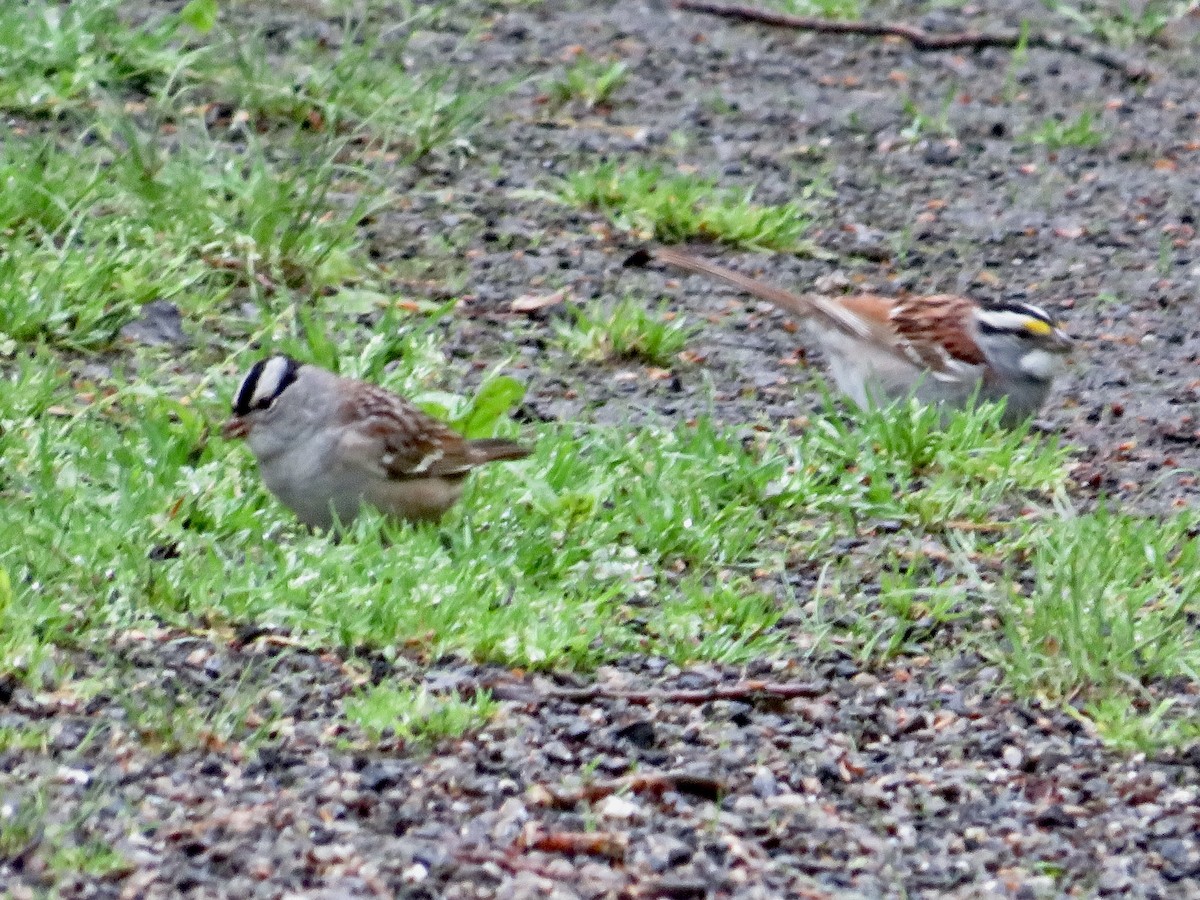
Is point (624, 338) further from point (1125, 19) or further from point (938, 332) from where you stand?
point (1125, 19)

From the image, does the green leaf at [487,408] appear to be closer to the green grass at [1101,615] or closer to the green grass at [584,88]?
the green grass at [1101,615]

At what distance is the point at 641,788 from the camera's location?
426cm

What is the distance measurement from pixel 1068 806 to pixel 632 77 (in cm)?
571

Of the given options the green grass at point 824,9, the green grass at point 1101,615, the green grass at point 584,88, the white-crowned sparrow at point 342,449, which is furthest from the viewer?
the green grass at point 824,9

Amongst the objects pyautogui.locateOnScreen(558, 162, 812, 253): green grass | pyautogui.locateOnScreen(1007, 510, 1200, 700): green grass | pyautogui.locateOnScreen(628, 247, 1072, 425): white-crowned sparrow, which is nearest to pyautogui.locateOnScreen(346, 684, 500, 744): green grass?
pyautogui.locateOnScreen(1007, 510, 1200, 700): green grass

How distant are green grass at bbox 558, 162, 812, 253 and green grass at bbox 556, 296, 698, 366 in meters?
1.02

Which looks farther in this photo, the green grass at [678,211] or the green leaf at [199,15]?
the green leaf at [199,15]

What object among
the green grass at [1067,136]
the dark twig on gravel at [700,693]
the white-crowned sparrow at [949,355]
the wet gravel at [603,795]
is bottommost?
the green grass at [1067,136]

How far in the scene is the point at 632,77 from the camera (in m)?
9.52

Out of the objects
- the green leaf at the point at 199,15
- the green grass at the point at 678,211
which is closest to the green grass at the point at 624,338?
the green grass at the point at 678,211

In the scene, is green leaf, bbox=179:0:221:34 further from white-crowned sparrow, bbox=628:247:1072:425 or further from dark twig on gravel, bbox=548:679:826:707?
dark twig on gravel, bbox=548:679:826:707

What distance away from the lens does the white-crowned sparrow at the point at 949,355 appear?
6500mm

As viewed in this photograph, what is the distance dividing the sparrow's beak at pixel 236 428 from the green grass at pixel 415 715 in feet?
3.80

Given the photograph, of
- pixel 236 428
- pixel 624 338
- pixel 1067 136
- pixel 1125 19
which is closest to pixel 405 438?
pixel 236 428
